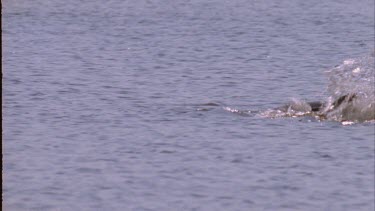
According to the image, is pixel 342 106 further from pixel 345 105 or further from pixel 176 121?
pixel 176 121

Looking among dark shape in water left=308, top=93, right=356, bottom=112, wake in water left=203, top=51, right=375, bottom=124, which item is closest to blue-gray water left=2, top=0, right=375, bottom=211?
wake in water left=203, top=51, right=375, bottom=124

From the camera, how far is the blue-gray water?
45.7ft

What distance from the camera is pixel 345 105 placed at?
1939 centimetres

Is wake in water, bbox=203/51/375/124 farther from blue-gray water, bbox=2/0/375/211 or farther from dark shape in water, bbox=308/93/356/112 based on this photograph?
blue-gray water, bbox=2/0/375/211

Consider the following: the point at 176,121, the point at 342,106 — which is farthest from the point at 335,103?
the point at 176,121

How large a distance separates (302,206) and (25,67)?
12912mm

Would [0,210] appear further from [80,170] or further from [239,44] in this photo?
[239,44]

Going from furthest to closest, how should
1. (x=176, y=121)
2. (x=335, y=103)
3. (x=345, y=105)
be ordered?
(x=335, y=103) < (x=345, y=105) < (x=176, y=121)

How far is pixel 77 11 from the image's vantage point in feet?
135

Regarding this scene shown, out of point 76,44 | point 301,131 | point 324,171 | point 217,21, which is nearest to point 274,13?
point 217,21

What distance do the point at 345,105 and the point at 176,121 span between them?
2454 mm

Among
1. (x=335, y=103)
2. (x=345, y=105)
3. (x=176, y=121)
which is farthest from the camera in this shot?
(x=335, y=103)

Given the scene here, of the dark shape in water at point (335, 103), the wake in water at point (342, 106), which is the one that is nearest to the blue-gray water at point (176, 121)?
the wake in water at point (342, 106)

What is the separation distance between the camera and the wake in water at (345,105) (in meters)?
19.1
